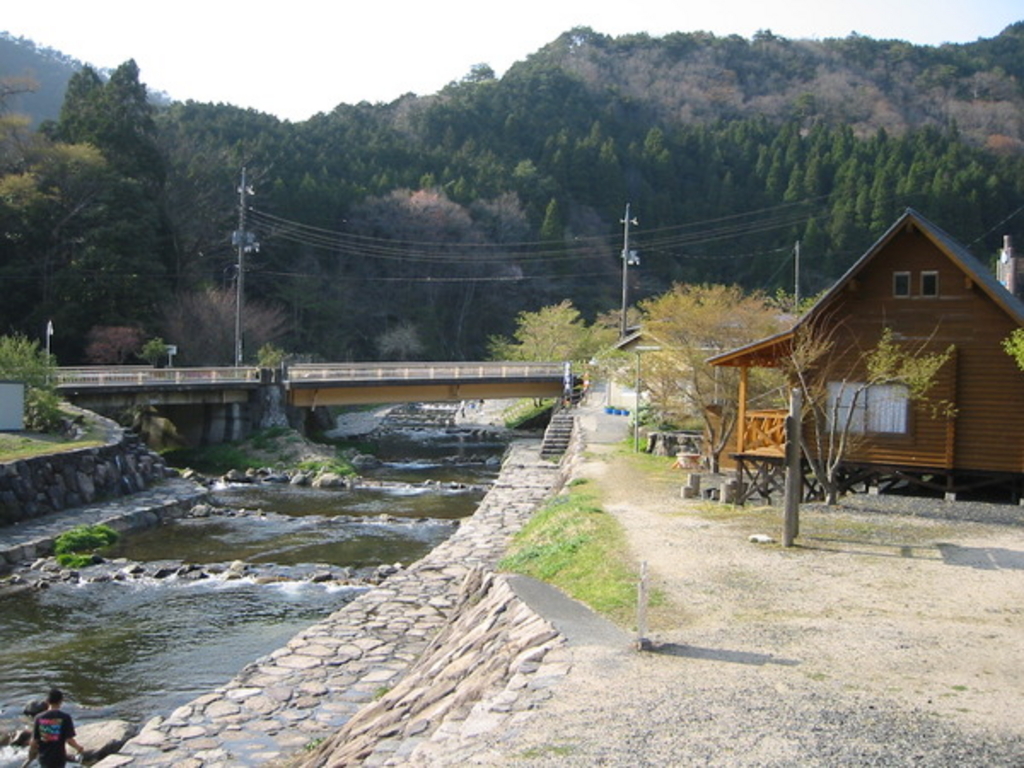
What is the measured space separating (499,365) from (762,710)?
3482cm

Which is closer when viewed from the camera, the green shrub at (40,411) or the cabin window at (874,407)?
the cabin window at (874,407)

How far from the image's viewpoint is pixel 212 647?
43.4 ft

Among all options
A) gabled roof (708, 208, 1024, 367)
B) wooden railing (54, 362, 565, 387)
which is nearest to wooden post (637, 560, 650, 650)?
gabled roof (708, 208, 1024, 367)

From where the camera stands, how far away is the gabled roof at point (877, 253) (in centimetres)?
1662

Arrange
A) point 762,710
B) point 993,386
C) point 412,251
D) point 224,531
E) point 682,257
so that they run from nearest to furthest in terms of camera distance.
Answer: point 762,710, point 993,386, point 224,531, point 412,251, point 682,257

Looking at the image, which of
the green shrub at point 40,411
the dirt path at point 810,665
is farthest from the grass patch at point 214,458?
the dirt path at point 810,665

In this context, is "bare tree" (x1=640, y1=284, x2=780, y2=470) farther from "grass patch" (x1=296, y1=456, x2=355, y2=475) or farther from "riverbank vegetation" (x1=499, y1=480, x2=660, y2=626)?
"grass patch" (x1=296, y1=456, x2=355, y2=475)

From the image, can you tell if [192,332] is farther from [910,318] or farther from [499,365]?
[910,318]

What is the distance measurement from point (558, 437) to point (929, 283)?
17.1 m

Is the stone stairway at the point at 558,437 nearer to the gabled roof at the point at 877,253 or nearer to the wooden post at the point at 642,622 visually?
the gabled roof at the point at 877,253

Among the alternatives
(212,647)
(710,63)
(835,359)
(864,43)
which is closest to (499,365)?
(835,359)

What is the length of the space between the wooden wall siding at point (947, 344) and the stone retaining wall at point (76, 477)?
1716 centimetres

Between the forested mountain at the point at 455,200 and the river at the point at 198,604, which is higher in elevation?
the forested mountain at the point at 455,200

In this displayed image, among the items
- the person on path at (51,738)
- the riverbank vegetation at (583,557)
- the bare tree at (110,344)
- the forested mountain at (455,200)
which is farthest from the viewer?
the forested mountain at (455,200)
